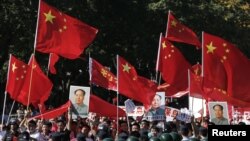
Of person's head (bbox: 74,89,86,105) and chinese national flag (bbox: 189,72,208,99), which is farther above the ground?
chinese national flag (bbox: 189,72,208,99)

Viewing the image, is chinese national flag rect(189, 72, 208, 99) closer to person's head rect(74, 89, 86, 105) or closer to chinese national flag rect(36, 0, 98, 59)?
chinese national flag rect(36, 0, 98, 59)

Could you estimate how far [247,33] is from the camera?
34812 millimetres

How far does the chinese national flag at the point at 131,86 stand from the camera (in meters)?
13.9

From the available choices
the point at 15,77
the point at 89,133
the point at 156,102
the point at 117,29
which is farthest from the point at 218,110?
the point at 117,29

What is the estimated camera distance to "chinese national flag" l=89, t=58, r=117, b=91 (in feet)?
51.8

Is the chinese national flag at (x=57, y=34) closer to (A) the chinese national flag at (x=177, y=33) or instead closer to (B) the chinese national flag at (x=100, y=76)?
(B) the chinese national flag at (x=100, y=76)

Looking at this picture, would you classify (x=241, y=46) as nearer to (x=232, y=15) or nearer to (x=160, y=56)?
(x=232, y=15)

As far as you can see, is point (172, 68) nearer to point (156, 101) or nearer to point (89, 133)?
point (156, 101)

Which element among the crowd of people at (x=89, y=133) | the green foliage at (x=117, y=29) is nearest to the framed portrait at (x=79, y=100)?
the crowd of people at (x=89, y=133)

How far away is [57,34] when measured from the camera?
44.8ft

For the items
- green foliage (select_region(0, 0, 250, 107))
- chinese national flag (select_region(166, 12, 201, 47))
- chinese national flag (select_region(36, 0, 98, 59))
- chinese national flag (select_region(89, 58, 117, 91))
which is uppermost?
green foliage (select_region(0, 0, 250, 107))

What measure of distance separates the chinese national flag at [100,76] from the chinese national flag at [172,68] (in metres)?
1.37

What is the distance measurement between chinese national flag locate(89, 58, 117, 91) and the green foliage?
11.9 meters

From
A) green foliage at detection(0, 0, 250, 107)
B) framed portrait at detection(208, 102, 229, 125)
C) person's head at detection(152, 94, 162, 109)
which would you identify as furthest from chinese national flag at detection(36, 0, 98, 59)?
green foliage at detection(0, 0, 250, 107)
